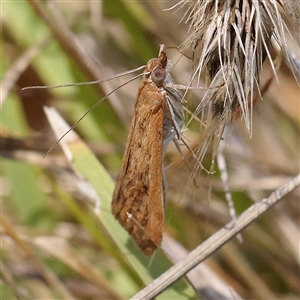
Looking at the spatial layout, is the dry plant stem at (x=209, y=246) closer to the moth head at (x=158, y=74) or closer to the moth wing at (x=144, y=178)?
the moth wing at (x=144, y=178)

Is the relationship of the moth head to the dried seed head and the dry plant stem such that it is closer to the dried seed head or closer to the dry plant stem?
the dried seed head

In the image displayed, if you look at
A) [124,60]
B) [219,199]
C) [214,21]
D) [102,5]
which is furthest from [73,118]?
[214,21]

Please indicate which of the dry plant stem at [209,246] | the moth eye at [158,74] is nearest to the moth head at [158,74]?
the moth eye at [158,74]

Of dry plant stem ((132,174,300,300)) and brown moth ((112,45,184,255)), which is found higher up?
brown moth ((112,45,184,255))

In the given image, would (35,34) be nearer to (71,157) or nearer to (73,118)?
(73,118)

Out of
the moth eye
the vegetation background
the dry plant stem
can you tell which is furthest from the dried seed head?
the vegetation background

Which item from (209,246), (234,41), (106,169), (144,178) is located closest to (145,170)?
(144,178)
